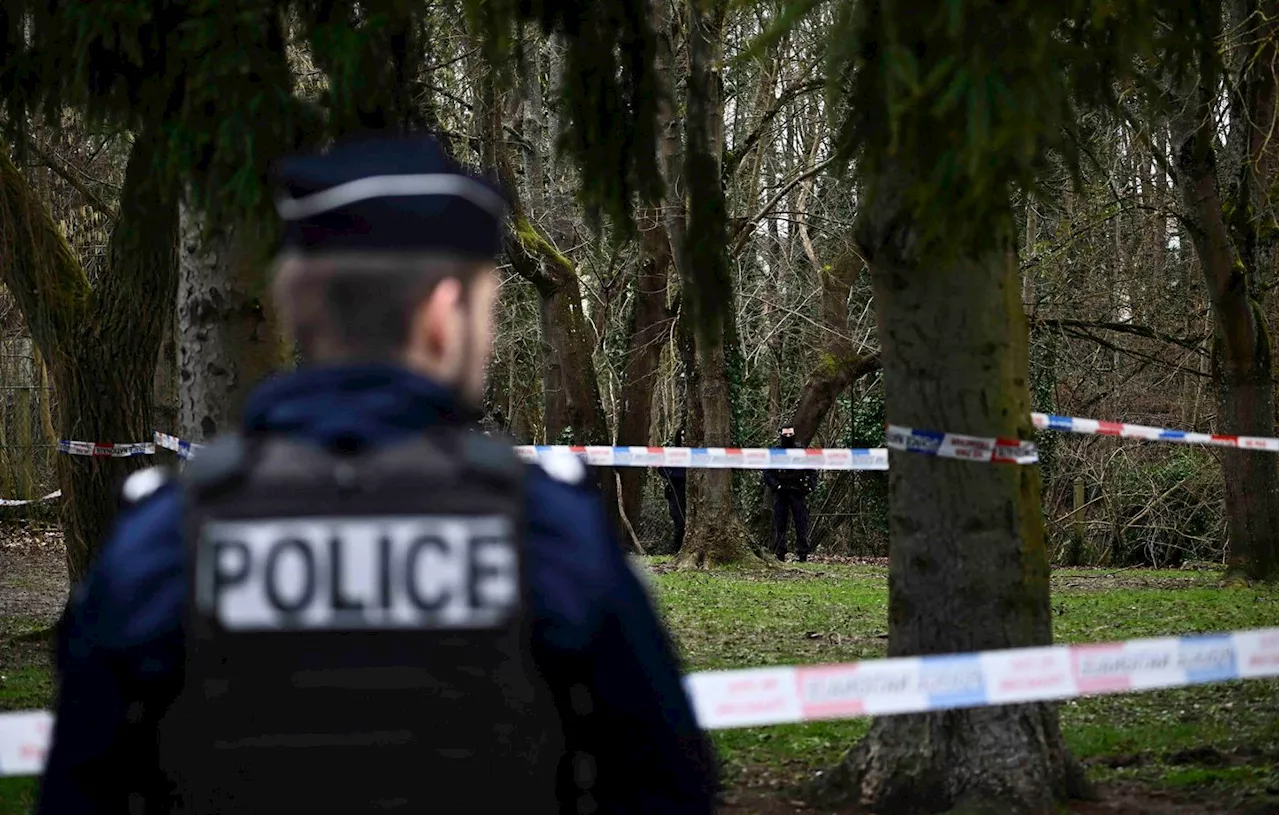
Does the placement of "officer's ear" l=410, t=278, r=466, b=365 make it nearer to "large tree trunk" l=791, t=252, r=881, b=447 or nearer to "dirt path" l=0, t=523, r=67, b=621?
"dirt path" l=0, t=523, r=67, b=621

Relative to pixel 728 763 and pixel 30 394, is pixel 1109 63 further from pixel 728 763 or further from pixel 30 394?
pixel 30 394

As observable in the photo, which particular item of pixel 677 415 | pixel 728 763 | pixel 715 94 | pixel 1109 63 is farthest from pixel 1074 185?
pixel 677 415

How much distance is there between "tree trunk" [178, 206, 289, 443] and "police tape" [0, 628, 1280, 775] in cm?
326

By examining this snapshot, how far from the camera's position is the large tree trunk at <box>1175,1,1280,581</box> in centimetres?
1576

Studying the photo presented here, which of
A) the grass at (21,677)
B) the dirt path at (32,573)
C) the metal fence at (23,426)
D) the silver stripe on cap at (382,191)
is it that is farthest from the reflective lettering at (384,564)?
the metal fence at (23,426)

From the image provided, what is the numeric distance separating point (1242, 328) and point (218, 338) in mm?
11473

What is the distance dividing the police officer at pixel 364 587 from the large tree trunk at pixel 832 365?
22811 mm

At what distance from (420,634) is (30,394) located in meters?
30.0

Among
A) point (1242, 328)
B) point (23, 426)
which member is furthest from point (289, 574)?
point (23, 426)

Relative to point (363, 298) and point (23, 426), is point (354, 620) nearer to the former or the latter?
point (363, 298)

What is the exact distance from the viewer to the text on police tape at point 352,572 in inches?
67.7

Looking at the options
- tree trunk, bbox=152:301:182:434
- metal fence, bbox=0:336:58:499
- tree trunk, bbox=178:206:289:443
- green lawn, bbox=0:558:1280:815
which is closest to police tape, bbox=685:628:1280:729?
green lawn, bbox=0:558:1280:815

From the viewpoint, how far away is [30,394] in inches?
1172

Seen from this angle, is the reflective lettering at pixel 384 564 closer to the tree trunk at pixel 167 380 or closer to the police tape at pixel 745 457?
the tree trunk at pixel 167 380
